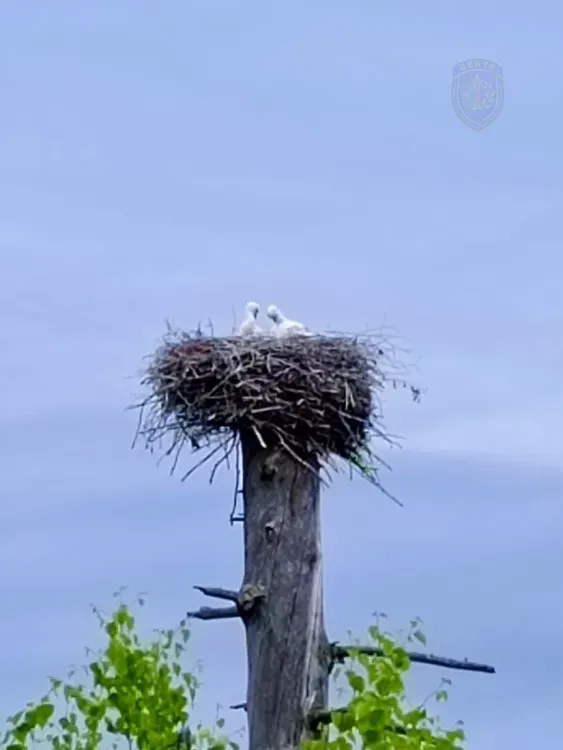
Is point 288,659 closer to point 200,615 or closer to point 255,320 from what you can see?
point 200,615

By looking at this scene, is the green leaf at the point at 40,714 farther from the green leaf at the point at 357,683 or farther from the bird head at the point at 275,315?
the bird head at the point at 275,315

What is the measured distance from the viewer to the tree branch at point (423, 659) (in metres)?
6.62

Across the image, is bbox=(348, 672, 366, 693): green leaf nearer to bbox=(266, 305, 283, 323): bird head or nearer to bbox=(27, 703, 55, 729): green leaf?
bbox=(27, 703, 55, 729): green leaf

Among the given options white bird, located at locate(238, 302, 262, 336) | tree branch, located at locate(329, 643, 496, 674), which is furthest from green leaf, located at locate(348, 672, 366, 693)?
white bird, located at locate(238, 302, 262, 336)

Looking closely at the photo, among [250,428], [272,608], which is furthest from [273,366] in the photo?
[272,608]

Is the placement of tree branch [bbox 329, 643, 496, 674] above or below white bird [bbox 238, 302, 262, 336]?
below

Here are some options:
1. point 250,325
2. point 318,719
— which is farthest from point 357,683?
point 250,325

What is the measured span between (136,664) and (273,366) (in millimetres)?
1512

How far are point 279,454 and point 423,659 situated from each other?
0.98 m

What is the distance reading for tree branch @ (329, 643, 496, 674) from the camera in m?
6.62

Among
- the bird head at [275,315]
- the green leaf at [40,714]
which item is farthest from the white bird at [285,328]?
the green leaf at [40,714]

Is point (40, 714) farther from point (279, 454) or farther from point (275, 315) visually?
point (275, 315)

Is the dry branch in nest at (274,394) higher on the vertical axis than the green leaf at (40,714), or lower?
higher

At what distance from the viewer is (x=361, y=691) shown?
5949 mm
